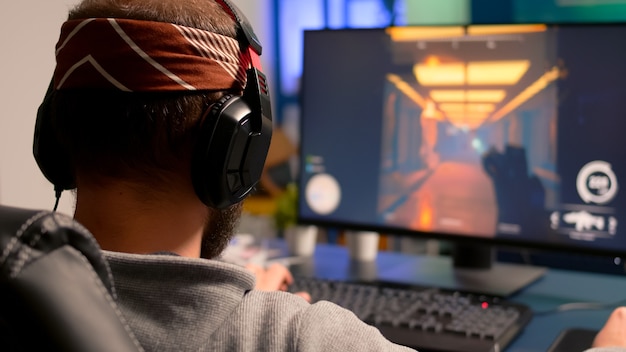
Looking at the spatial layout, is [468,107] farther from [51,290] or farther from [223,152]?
[51,290]

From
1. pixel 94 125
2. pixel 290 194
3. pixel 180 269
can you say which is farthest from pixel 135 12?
pixel 290 194

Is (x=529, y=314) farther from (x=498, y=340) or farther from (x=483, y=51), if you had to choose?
(x=483, y=51)

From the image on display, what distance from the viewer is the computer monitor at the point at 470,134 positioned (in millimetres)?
1343

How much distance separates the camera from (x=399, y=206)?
5.00ft

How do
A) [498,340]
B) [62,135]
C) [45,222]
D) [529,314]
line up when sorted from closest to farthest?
[45,222], [62,135], [498,340], [529,314]

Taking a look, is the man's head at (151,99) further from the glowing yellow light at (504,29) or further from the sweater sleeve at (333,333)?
the glowing yellow light at (504,29)

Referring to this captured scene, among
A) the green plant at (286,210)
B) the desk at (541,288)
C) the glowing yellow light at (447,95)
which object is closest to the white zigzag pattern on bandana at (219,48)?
the desk at (541,288)

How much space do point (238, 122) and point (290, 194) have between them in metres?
1.06

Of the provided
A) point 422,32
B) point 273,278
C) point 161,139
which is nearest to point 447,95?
point 422,32

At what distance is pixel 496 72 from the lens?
1.42m

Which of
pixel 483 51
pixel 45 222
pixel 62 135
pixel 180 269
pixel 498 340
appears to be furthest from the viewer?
pixel 483 51

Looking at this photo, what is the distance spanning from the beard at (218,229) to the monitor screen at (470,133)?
25.9 inches

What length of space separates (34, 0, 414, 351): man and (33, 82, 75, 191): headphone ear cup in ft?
0.08

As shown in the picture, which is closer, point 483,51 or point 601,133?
point 601,133
